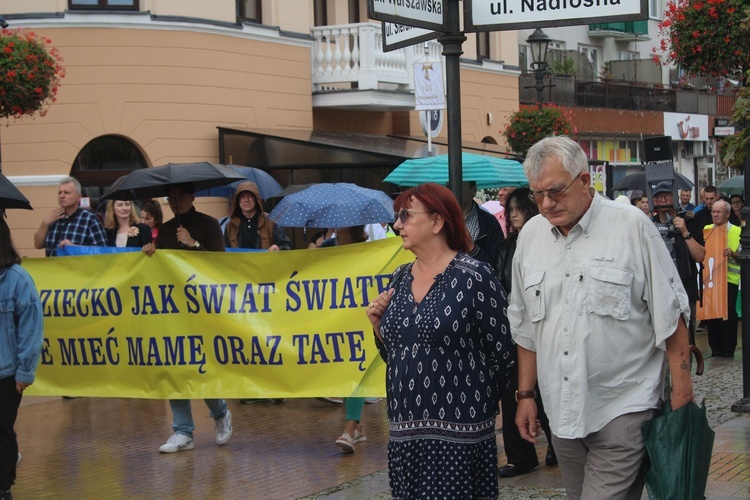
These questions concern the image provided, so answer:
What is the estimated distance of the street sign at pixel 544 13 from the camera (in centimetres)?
624

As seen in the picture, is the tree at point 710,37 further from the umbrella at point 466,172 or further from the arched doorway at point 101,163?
the arched doorway at point 101,163

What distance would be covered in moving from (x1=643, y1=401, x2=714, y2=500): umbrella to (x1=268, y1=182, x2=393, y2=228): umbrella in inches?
238

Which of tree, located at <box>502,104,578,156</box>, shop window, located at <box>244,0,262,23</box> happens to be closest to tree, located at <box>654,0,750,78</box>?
shop window, located at <box>244,0,262,23</box>

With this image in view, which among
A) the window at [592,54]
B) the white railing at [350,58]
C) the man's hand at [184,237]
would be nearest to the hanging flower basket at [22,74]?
the man's hand at [184,237]

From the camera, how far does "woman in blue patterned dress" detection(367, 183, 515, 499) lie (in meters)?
5.14

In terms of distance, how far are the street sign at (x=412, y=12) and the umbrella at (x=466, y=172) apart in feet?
17.2

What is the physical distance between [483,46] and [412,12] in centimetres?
2330

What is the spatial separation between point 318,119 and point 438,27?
17.6m

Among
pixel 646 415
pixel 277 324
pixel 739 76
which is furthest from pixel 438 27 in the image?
pixel 739 76

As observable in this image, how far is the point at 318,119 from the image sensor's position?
24.2 meters

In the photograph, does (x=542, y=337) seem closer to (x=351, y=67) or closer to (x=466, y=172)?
(x=466, y=172)

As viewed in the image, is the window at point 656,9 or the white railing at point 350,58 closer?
Result: the white railing at point 350,58

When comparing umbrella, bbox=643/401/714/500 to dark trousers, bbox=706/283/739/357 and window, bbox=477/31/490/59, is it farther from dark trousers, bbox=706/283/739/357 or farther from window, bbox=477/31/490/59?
window, bbox=477/31/490/59

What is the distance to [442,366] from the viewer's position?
16.9 feet
